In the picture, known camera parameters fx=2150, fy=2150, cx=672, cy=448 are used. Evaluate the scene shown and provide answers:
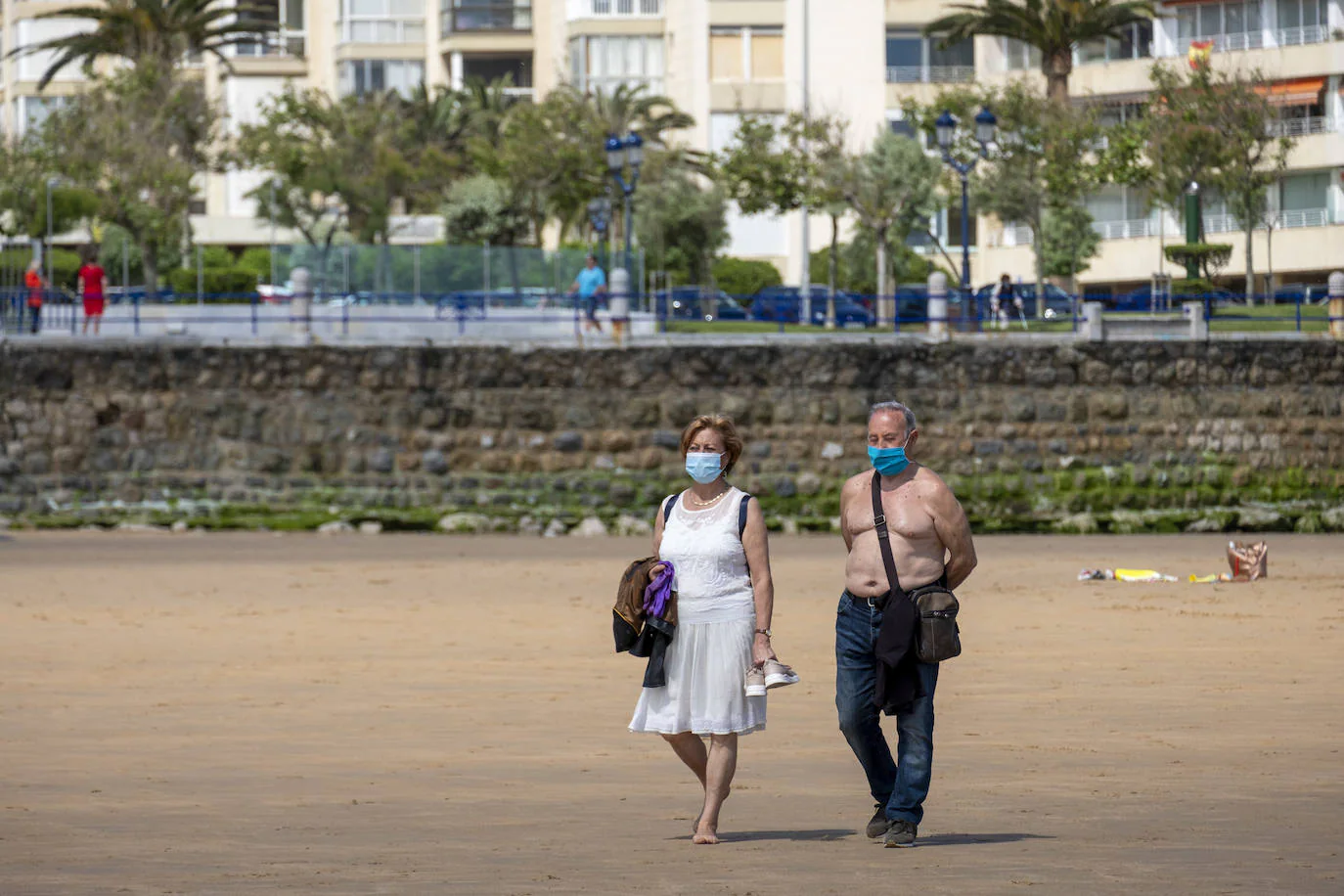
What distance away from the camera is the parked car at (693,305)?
32.3 metres

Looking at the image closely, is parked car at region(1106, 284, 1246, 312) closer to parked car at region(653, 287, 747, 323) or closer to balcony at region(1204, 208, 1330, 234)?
parked car at region(653, 287, 747, 323)

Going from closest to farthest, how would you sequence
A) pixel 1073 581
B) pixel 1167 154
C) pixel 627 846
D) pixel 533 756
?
pixel 627 846 < pixel 533 756 < pixel 1073 581 < pixel 1167 154

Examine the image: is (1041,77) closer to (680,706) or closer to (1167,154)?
(1167,154)

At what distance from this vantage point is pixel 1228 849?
7.32 metres

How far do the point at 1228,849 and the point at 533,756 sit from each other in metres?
4.04

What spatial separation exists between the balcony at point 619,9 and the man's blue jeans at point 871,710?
5543cm

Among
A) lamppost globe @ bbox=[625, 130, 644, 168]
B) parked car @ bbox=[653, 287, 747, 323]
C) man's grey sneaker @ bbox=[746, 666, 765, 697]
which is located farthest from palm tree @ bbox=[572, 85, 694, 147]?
man's grey sneaker @ bbox=[746, 666, 765, 697]

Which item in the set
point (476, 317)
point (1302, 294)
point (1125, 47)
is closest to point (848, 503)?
point (476, 317)

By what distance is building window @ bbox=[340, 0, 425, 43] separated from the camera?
6644cm

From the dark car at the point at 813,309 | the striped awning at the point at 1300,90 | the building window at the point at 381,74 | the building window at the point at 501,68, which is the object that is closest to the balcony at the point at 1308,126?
the striped awning at the point at 1300,90

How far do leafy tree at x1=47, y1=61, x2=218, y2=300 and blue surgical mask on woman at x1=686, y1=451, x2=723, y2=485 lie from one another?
4303 centimetres

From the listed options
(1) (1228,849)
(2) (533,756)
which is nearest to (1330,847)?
(1) (1228,849)

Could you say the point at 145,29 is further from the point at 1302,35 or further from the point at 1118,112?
the point at 1302,35

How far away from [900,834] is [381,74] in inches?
2408
